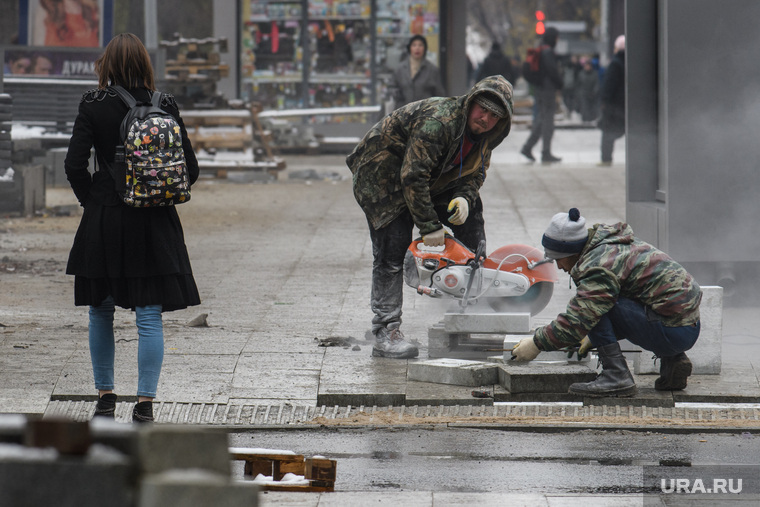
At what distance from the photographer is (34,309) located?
765 centimetres

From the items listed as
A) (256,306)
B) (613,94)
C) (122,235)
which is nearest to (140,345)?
(122,235)

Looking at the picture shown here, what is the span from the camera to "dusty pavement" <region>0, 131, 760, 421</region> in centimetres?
574

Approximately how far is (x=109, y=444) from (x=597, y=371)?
3692 mm

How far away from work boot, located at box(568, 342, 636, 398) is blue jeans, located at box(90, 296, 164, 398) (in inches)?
76.1

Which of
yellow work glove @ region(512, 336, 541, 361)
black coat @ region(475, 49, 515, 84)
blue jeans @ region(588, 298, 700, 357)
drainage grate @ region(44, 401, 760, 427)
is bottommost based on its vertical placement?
drainage grate @ region(44, 401, 760, 427)

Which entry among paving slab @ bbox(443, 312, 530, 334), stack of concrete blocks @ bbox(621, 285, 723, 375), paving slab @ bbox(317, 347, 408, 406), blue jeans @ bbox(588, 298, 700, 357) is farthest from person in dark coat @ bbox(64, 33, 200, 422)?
stack of concrete blocks @ bbox(621, 285, 723, 375)

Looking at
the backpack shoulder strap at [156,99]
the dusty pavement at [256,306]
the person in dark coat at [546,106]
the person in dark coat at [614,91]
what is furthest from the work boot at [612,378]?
the person in dark coat at [546,106]

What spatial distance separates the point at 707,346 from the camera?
5898 millimetres

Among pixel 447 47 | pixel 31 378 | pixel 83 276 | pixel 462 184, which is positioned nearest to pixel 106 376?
pixel 83 276

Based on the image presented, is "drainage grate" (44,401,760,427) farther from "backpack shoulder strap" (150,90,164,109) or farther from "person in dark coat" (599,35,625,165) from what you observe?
"person in dark coat" (599,35,625,165)

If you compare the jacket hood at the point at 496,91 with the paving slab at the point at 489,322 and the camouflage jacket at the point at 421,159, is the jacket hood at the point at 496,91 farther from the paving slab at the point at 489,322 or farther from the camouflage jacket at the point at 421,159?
the paving slab at the point at 489,322

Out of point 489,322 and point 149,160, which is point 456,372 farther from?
point 149,160

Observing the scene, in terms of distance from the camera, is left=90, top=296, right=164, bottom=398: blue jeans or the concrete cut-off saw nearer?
left=90, top=296, right=164, bottom=398: blue jeans

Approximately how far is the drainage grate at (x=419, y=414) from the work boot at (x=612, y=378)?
0.21 feet
